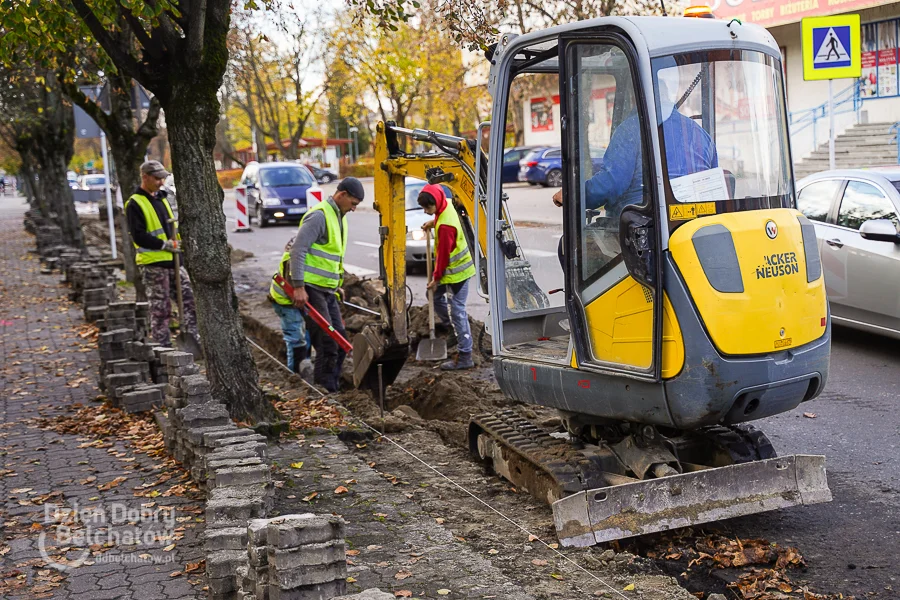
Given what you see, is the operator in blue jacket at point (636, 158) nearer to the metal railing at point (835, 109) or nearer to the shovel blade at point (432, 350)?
the shovel blade at point (432, 350)

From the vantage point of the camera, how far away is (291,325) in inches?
408

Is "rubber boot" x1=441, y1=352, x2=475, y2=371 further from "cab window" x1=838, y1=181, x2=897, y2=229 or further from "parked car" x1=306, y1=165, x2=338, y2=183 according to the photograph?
"parked car" x1=306, y1=165, x2=338, y2=183

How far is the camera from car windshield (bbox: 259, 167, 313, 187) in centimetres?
2861

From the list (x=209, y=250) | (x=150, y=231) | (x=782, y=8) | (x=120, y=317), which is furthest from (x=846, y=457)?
(x=782, y=8)

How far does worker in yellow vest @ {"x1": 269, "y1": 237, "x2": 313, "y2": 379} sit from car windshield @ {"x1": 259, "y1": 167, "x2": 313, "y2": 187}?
1819 cm

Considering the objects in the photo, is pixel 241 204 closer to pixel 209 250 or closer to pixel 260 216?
pixel 260 216

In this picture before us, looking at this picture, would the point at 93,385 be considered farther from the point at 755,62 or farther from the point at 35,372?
the point at 755,62

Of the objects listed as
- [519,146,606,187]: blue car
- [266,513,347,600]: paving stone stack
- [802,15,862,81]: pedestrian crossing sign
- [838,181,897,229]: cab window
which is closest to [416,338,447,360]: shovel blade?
[838,181,897,229]: cab window

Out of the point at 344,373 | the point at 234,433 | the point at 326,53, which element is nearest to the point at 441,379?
the point at 344,373

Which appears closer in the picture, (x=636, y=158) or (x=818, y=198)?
(x=636, y=158)

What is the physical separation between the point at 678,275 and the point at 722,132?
36.8 inches

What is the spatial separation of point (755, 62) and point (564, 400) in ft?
7.42

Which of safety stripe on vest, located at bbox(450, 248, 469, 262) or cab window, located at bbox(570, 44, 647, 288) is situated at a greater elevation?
cab window, located at bbox(570, 44, 647, 288)

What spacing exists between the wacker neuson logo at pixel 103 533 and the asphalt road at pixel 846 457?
9.77 ft
